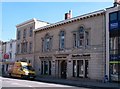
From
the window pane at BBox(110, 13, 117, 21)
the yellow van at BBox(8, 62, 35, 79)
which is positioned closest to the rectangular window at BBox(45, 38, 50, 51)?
the yellow van at BBox(8, 62, 35, 79)

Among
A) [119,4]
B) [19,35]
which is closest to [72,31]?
[119,4]

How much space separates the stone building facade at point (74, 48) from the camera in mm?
28883

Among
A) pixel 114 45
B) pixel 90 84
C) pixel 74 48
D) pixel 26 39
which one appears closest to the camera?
pixel 90 84

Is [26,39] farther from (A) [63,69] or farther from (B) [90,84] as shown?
(B) [90,84]

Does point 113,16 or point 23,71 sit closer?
point 113,16

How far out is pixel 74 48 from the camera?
3253 cm

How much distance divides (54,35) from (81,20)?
674 cm

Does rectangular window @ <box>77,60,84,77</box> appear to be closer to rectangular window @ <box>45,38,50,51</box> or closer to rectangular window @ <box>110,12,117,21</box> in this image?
rectangular window @ <box>110,12,117,21</box>

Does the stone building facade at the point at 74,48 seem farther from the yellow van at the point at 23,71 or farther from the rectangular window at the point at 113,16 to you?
the yellow van at the point at 23,71

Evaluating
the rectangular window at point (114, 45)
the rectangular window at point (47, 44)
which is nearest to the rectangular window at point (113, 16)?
the rectangular window at point (114, 45)

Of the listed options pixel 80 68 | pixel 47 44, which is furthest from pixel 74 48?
pixel 47 44

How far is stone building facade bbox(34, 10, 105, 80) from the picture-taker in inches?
1137

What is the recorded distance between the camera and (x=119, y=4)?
28125 mm

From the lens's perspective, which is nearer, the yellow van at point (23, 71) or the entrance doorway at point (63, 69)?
the yellow van at point (23, 71)
